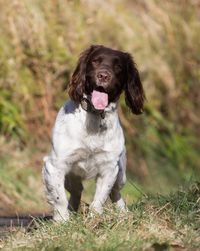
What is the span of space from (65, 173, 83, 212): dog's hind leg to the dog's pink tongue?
72cm

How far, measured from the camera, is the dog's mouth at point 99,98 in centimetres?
778

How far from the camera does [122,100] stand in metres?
14.5

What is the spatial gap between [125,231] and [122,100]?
319 inches

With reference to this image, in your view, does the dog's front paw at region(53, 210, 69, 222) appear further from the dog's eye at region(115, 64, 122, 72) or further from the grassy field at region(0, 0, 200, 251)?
the grassy field at region(0, 0, 200, 251)

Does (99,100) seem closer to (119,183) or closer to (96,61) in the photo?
A: (96,61)

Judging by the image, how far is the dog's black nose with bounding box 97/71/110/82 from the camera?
25.3 ft

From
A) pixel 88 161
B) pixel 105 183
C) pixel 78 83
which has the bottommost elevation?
pixel 105 183

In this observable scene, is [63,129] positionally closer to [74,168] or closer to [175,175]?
[74,168]

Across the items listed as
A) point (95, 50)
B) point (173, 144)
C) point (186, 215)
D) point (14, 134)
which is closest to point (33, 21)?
point (14, 134)

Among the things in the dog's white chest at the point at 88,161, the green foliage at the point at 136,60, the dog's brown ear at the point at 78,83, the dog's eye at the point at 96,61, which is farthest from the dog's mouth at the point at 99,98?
the green foliage at the point at 136,60

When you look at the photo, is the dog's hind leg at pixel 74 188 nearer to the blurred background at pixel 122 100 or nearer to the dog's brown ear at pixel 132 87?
the dog's brown ear at pixel 132 87

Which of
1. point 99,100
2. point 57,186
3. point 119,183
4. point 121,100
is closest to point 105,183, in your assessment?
point 57,186

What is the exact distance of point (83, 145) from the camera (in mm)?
7934

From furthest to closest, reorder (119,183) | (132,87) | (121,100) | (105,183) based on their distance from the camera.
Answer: (121,100) < (119,183) < (132,87) < (105,183)
